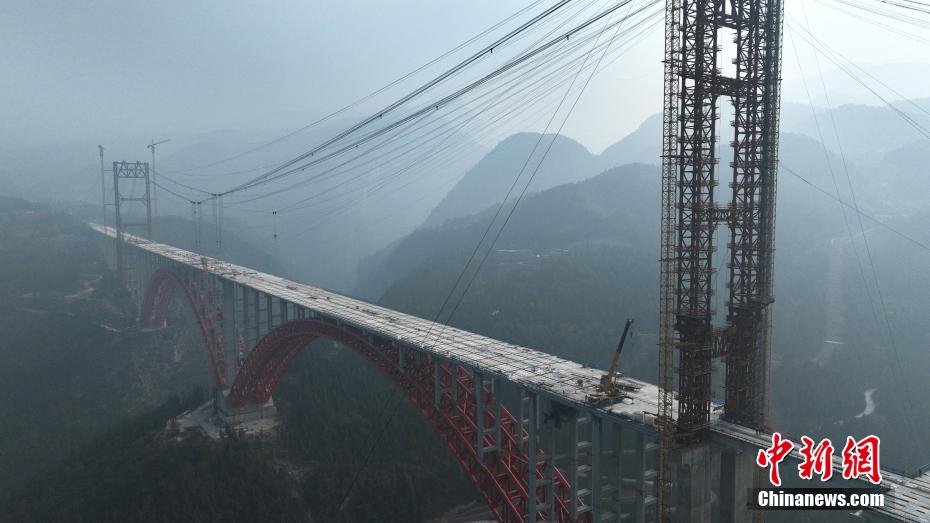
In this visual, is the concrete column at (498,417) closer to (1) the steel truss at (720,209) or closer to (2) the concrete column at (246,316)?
(1) the steel truss at (720,209)

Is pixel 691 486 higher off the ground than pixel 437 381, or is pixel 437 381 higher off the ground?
pixel 437 381

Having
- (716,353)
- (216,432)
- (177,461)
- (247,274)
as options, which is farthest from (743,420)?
(247,274)

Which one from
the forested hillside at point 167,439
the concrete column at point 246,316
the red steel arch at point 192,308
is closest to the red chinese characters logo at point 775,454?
the forested hillside at point 167,439

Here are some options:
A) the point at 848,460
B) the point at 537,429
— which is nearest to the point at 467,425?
the point at 537,429

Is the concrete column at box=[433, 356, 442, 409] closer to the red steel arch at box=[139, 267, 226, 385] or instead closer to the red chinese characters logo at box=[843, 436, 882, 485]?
the red chinese characters logo at box=[843, 436, 882, 485]

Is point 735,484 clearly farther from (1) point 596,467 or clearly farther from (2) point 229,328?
(2) point 229,328

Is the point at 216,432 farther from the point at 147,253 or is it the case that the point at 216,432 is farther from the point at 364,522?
the point at 147,253

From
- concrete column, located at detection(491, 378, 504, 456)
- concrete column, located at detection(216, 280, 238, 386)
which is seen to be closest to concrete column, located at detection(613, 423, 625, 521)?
concrete column, located at detection(491, 378, 504, 456)
